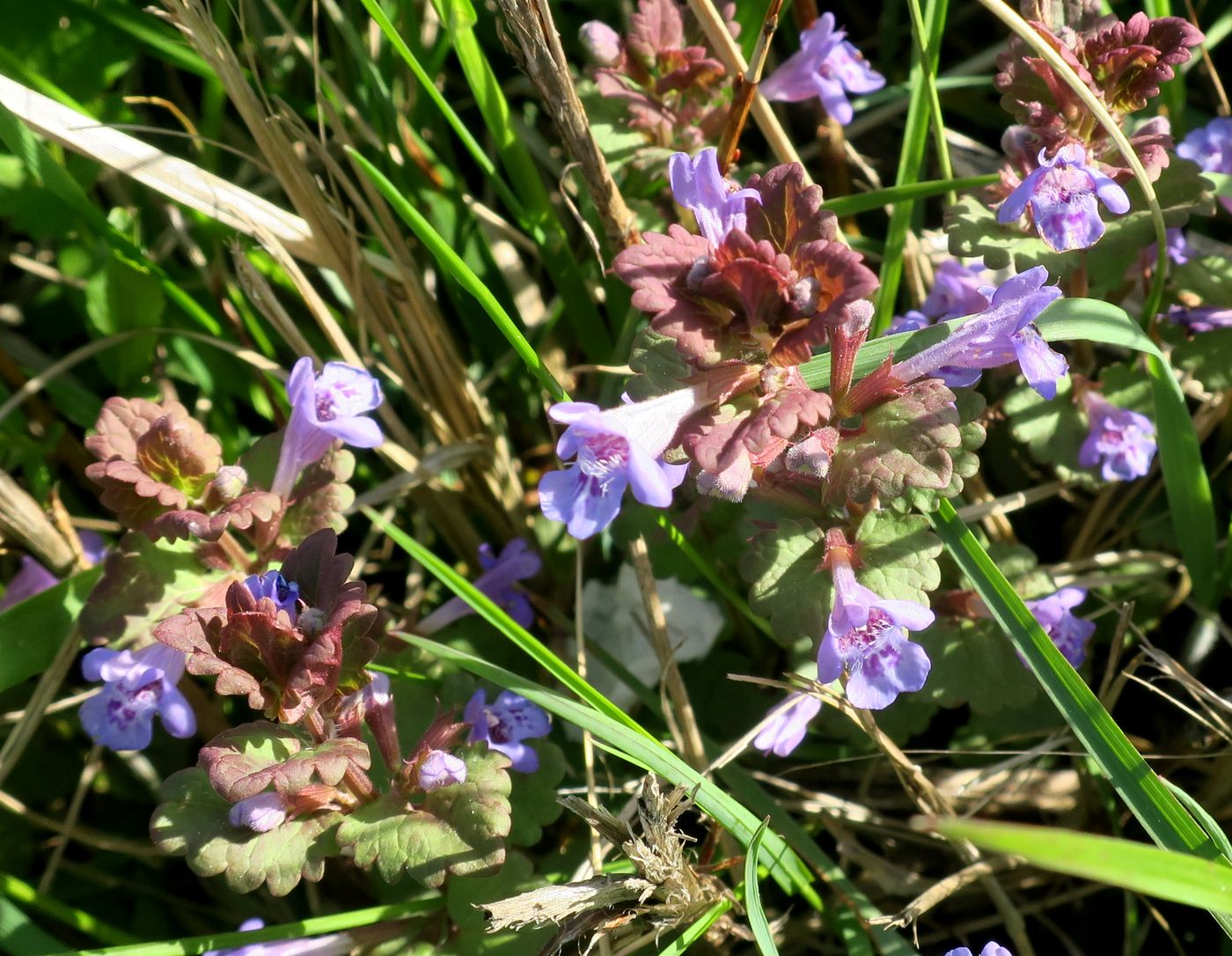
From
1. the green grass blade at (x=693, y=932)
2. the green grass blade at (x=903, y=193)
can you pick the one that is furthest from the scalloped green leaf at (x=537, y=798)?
the green grass blade at (x=903, y=193)

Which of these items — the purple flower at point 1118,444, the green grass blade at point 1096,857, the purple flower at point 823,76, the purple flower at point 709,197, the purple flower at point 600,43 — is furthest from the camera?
the purple flower at point 823,76

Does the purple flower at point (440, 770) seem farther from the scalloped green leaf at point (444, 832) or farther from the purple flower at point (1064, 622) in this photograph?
the purple flower at point (1064, 622)

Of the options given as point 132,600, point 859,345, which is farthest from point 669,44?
point 132,600

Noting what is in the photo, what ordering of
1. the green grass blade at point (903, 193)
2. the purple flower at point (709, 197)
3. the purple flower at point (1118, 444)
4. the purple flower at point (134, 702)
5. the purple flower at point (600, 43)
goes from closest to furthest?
1. the purple flower at point (709, 197)
2. the purple flower at point (134, 702)
3. the green grass blade at point (903, 193)
4. the purple flower at point (1118, 444)
5. the purple flower at point (600, 43)

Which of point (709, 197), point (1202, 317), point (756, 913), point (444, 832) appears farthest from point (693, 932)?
point (1202, 317)

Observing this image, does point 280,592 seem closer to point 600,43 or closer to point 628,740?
point 628,740

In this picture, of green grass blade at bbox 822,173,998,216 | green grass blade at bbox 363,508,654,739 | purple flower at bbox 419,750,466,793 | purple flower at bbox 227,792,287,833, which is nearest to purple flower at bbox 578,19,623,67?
green grass blade at bbox 822,173,998,216

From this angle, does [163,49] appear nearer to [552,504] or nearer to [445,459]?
[445,459]
